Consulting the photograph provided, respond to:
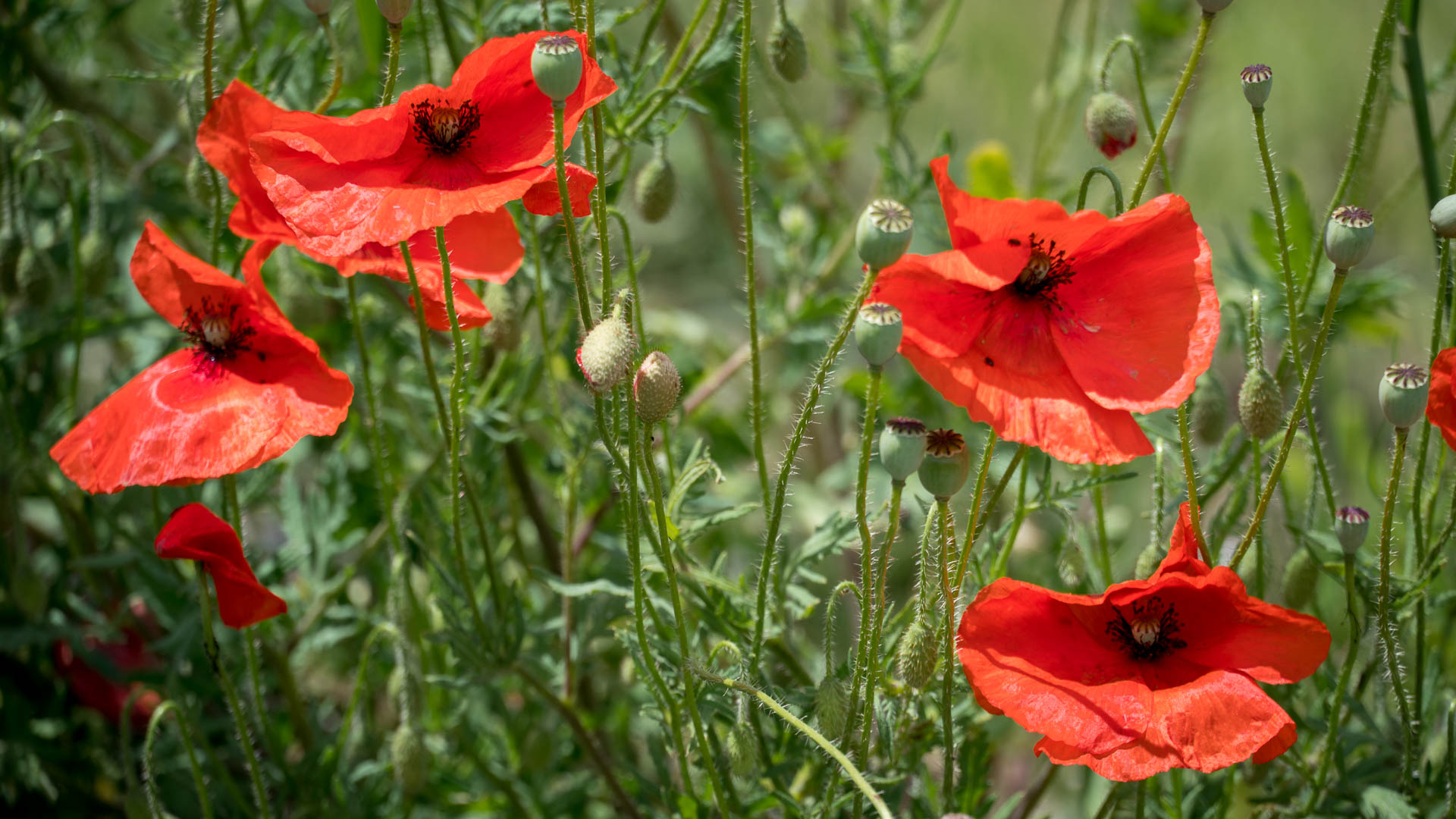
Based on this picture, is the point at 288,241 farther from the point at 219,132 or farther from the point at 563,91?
the point at 563,91

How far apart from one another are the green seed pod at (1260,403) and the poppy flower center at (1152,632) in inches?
8.1

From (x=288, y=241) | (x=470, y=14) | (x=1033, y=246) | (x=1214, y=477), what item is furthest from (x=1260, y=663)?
(x=470, y=14)

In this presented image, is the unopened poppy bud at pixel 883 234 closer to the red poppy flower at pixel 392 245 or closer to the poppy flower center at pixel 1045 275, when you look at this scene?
the poppy flower center at pixel 1045 275

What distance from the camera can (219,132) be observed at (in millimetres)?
1387

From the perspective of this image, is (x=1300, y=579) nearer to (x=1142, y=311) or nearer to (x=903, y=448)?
(x=1142, y=311)

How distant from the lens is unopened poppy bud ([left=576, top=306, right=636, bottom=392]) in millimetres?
1099

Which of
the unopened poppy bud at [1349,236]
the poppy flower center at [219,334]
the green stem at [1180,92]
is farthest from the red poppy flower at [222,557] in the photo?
the unopened poppy bud at [1349,236]

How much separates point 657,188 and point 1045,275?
588mm

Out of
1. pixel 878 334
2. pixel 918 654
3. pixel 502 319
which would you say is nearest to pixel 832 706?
pixel 918 654

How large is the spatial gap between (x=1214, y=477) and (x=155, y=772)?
146 centimetres

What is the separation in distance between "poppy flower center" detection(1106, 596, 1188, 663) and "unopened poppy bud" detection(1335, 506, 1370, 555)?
0.60 ft

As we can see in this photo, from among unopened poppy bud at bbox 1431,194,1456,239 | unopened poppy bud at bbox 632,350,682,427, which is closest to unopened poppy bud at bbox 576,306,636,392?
unopened poppy bud at bbox 632,350,682,427

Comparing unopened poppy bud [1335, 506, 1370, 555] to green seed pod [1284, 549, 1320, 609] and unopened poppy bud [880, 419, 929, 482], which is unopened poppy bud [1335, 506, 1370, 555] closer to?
green seed pod [1284, 549, 1320, 609]

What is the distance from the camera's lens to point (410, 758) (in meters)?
1.58
